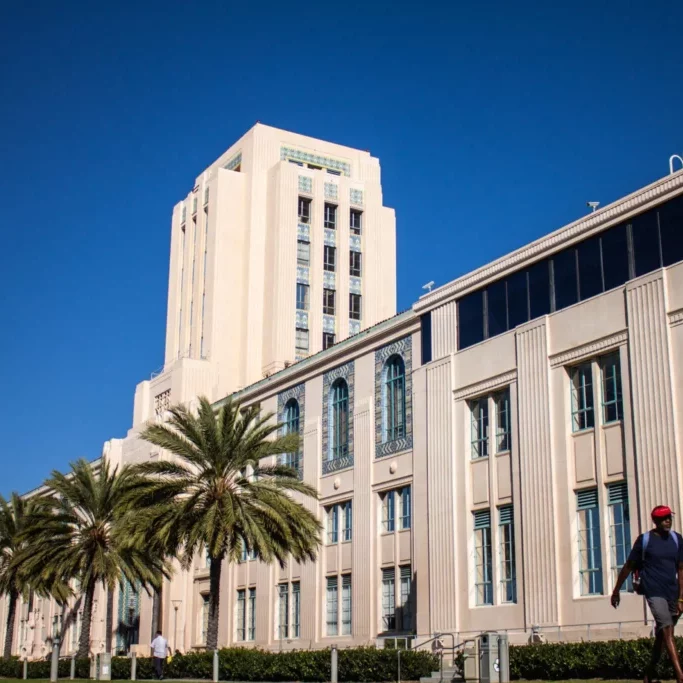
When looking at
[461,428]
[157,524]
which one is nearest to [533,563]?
[461,428]

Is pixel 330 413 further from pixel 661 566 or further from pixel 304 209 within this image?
pixel 661 566

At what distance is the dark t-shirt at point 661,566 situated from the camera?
37.2 feet

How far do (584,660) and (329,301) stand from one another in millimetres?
40898

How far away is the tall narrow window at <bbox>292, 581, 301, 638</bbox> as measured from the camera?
4150 centimetres

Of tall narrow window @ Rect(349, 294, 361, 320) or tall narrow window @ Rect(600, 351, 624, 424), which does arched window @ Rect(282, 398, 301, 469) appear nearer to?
tall narrow window @ Rect(600, 351, 624, 424)

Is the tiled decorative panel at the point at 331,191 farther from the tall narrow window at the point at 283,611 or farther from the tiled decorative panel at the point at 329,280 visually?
the tall narrow window at the point at 283,611

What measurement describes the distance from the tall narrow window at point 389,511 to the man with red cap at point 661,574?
86.5 ft

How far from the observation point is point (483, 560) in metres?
33.0

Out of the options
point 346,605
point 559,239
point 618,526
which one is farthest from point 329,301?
point 618,526

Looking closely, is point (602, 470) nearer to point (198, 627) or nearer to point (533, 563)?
point (533, 563)

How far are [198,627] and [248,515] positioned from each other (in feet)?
56.4

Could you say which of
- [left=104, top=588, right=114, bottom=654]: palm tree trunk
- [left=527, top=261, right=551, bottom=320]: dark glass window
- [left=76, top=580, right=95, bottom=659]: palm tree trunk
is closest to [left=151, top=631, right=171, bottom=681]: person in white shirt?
[left=76, top=580, right=95, bottom=659]: palm tree trunk

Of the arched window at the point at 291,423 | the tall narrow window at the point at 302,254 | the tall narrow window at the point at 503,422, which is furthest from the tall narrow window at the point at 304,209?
the tall narrow window at the point at 503,422

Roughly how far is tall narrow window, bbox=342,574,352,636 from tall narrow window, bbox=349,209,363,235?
30.1 m
